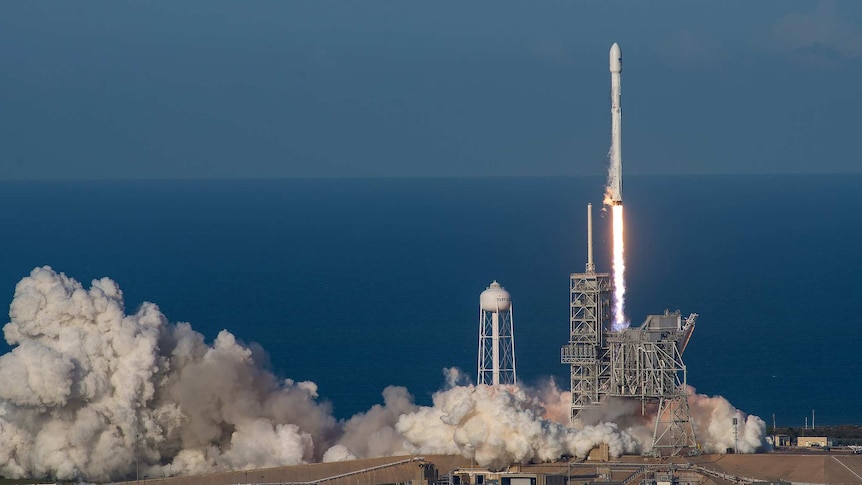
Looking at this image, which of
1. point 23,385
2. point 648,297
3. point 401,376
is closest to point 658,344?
point 23,385

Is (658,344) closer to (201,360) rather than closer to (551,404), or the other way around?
(551,404)

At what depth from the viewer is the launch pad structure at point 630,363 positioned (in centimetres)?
6681

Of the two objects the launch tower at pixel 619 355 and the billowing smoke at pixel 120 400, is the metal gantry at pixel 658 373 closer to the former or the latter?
the launch tower at pixel 619 355

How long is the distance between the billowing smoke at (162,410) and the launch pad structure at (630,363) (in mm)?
864

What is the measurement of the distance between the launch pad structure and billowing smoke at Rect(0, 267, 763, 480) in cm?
86

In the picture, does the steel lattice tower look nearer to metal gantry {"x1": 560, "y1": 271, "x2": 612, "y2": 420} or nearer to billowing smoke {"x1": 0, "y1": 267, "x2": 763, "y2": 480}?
metal gantry {"x1": 560, "y1": 271, "x2": 612, "y2": 420}

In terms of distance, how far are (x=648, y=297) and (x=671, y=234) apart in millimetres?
61424

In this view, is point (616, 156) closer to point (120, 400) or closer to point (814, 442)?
point (814, 442)

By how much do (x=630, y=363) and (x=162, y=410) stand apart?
15760 millimetres

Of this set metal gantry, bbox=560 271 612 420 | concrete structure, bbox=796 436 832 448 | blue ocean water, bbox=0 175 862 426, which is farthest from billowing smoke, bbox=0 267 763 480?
blue ocean water, bbox=0 175 862 426

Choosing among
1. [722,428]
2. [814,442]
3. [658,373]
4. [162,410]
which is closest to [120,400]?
[162,410]

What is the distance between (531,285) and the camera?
13062 cm

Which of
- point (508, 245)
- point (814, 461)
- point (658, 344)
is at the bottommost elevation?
point (814, 461)

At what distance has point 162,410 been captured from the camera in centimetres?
6812
